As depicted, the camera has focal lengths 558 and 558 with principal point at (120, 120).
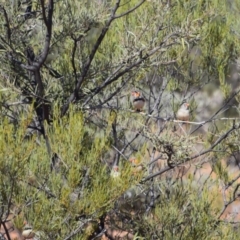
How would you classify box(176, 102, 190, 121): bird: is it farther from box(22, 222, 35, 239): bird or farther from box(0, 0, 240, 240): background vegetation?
box(22, 222, 35, 239): bird

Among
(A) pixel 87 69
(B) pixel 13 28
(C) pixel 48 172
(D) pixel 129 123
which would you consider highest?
(B) pixel 13 28

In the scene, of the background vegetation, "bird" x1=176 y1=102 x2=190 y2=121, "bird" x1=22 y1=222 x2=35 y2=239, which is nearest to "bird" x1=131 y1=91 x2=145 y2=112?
the background vegetation

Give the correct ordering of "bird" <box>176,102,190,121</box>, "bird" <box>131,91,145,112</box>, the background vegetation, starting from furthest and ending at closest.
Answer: "bird" <box>176,102,190,121</box>
"bird" <box>131,91,145,112</box>
the background vegetation

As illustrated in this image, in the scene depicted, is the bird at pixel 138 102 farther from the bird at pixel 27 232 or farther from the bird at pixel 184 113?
the bird at pixel 27 232

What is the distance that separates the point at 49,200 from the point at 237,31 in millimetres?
1770

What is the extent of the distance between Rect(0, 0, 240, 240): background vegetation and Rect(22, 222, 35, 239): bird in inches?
2.0

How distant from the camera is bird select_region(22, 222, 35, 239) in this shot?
6.09 ft

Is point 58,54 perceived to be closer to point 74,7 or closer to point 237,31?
point 74,7

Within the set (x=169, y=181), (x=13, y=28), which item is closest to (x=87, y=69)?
(x=13, y=28)

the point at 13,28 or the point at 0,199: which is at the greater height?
the point at 13,28

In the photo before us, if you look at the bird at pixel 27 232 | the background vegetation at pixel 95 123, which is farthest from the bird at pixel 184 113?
the bird at pixel 27 232

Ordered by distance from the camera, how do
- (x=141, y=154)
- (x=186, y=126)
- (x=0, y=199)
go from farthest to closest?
(x=186, y=126)
(x=141, y=154)
(x=0, y=199)

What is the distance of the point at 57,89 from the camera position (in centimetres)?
237

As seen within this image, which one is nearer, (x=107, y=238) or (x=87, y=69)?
(x=87, y=69)
